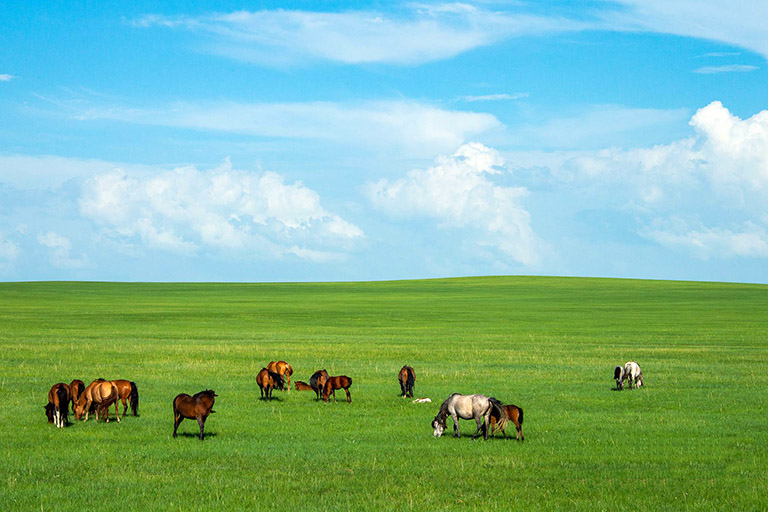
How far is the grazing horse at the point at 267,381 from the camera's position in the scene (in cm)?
2378

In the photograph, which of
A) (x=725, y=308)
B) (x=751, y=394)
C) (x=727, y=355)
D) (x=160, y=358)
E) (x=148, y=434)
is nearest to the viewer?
(x=148, y=434)

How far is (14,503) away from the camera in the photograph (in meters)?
12.7

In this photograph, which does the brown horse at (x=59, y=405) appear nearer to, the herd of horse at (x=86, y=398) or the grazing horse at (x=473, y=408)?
the herd of horse at (x=86, y=398)

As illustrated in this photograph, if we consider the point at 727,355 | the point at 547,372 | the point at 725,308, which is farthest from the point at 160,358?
the point at 725,308

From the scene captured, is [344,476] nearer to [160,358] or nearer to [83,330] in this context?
[160,358]

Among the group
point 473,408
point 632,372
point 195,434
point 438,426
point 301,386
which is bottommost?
point 195,434

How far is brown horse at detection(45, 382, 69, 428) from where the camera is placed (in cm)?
1864

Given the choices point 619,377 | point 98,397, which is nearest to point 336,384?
point 98,397

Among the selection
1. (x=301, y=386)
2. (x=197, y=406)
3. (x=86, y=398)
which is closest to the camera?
(x=197, y=406)

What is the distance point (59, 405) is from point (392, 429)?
7898 millimetres

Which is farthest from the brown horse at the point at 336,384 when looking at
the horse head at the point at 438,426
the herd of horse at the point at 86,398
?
the herd of horse at the point at 86,398

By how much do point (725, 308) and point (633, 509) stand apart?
294ft

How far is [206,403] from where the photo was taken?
17047mm

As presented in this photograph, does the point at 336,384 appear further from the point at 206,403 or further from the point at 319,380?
the point at 206,403
